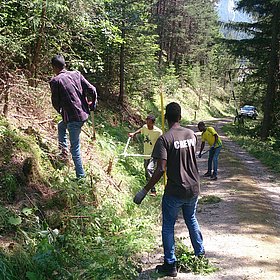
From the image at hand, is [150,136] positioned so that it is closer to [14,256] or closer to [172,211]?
[172,211]

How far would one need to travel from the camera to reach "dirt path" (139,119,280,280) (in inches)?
206

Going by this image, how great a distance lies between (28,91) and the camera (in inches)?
320

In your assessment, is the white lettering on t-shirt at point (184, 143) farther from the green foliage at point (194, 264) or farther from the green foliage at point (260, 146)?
the green foliage at point (260, 146)

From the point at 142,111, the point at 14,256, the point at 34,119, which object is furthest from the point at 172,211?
the point at 142,111

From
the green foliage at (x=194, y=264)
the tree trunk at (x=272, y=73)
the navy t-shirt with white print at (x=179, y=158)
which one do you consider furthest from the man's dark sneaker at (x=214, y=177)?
the tree trunk at (x=272, y=73)

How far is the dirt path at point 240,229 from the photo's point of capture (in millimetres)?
5242

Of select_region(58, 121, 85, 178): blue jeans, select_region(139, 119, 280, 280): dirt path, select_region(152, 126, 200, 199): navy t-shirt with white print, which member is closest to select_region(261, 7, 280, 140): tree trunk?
select_region(139, 119, 280, 280): dirt path

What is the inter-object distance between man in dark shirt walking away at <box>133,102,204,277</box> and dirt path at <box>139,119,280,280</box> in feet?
1.88

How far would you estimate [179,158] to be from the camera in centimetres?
486

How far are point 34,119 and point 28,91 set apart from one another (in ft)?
2.40

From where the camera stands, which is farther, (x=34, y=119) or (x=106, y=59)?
(x=106, y=59)

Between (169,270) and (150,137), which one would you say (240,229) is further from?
(150,137)

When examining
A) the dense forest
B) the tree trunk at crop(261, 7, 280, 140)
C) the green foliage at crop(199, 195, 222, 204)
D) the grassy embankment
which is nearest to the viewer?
the grassy embankment

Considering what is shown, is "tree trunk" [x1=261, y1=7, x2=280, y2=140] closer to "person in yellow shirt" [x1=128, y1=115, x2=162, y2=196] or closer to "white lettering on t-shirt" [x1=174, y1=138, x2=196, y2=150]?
"person in yellow shirt" [x1=128, y1=115, x2=162, y2=196]
